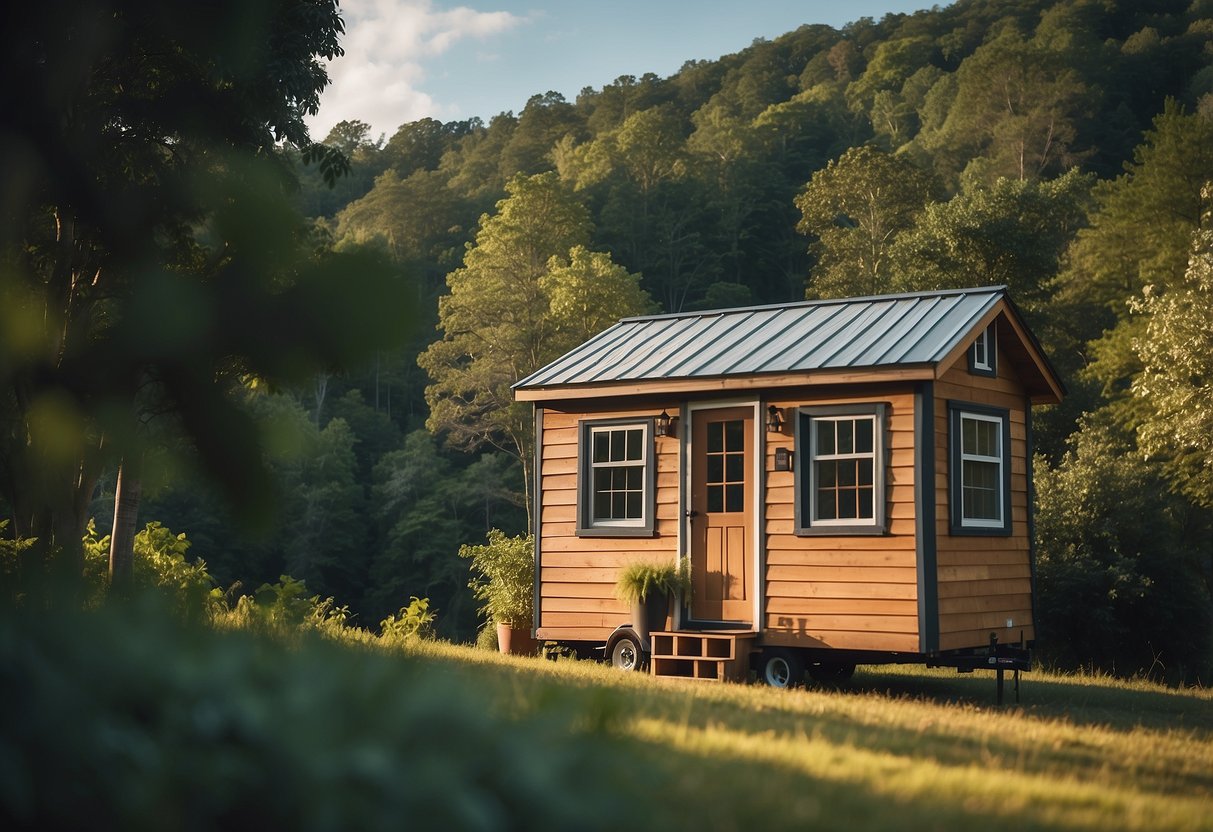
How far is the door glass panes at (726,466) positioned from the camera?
11867mm


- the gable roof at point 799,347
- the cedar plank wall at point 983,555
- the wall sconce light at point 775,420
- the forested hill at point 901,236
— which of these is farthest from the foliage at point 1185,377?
the wall sconce light at point 775,420

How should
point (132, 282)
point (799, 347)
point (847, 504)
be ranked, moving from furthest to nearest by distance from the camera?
point (799, 347), point (847, 504), point (132, 282)

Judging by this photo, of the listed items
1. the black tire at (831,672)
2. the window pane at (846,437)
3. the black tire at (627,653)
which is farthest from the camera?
the black tire at (831,672)

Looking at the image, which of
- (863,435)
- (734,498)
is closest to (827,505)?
(863,435)

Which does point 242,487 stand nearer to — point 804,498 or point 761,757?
point 761,757

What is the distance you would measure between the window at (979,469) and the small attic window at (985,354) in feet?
1.19

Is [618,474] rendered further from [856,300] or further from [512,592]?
[856,300]

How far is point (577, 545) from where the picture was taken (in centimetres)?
1273

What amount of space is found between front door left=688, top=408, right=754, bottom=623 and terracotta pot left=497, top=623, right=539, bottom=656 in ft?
8.35

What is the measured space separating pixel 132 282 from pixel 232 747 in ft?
3.36

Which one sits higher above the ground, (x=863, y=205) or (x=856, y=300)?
(x=863, y=205)

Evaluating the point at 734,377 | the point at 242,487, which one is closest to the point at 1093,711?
the point at 734,377

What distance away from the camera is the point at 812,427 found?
1138 centimetres

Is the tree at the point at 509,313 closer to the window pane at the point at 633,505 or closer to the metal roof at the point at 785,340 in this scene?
the metal roof at the point at 785,340
